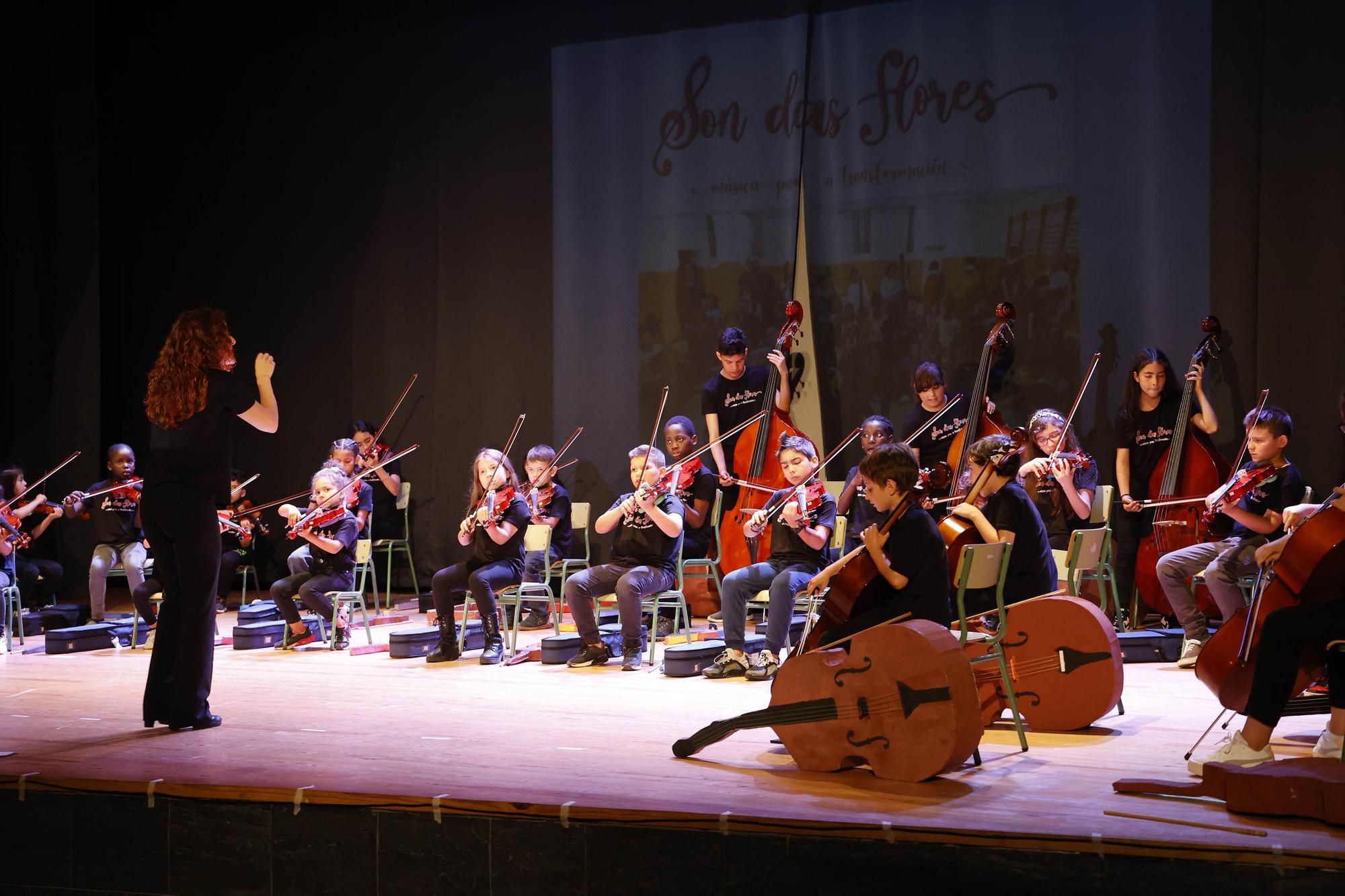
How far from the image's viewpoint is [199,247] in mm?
9047

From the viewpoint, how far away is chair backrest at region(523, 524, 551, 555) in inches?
251

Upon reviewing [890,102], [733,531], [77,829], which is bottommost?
[77,829]

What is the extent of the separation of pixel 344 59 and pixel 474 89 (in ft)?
3.45

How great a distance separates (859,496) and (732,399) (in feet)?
3.04

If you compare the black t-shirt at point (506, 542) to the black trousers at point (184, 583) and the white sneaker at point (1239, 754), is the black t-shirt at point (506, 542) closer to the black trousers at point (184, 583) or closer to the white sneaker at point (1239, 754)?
the black trousers at point (184, 583)

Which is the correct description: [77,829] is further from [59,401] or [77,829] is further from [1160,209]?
[59,401]

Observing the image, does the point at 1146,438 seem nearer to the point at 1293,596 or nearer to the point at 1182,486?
the point at 1182,486

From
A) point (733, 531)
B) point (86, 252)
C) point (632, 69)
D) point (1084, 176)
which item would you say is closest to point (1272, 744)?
point (733, 531)

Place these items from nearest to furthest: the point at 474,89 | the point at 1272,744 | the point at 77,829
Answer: the point at 77,829, the point at 1272,744, the point at 474,89

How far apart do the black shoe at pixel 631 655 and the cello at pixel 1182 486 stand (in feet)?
7.59

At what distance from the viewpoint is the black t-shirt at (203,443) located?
3803 millimetres

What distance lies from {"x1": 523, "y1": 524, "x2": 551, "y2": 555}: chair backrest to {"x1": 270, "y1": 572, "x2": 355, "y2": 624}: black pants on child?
0.92 m

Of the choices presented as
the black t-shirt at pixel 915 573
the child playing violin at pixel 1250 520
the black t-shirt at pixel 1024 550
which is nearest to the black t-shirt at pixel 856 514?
the child playing violin at pixel 1250 520

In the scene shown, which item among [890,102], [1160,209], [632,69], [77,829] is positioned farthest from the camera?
[632,69]
